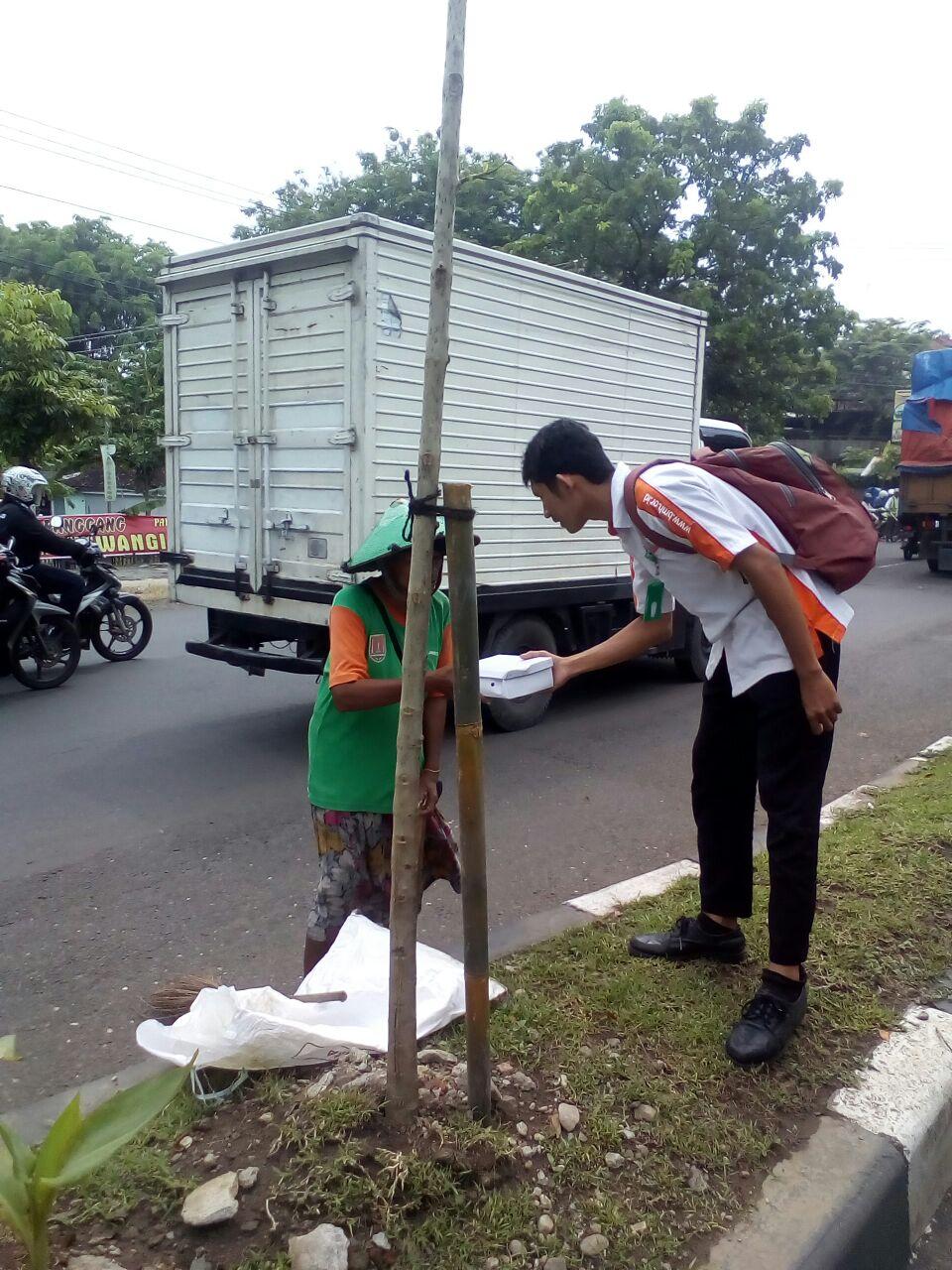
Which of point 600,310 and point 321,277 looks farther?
point 600,310

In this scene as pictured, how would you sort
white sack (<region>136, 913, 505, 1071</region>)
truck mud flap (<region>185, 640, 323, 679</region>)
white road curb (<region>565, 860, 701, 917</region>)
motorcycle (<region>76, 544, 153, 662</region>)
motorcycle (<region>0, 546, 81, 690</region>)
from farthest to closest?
motorcycle (<region>76, 544, 153, 662</region>), motorcycle (<region>0, 546, 81, 690</region>), truck mud flap (<region>185, 640, 323, 679</region>), white road curb (<region>565, 860, 701, 917</region>), white sack (<region>136, 913, 505, 1071</region>)

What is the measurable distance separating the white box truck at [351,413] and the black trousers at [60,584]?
A: 1664mm

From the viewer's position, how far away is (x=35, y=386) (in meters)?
12.8

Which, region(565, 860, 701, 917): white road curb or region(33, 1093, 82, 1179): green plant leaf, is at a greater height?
region(33, 1093, 82, 1179): green plant leaf

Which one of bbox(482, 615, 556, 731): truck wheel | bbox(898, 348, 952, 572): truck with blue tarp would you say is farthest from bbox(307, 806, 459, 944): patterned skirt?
bbox(898, 348, 952, 572): truck with blue tarp

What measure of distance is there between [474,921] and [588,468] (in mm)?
1166

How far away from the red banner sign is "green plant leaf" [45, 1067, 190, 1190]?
13.8 m

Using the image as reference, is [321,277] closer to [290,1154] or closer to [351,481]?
[351,481]

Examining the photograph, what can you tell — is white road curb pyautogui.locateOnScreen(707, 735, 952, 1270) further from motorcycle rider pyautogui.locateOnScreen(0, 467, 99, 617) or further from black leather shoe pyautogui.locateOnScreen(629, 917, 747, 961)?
motorcycle rider pyautogui.locateOnScreen(0, 467, 99, 617)

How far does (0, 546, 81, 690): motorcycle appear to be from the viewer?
7883 mm

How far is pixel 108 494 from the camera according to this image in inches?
642

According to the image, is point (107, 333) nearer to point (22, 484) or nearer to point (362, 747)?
point (22, 484)

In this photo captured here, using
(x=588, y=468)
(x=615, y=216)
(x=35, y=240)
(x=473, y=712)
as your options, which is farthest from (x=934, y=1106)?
(x=35, y=240)

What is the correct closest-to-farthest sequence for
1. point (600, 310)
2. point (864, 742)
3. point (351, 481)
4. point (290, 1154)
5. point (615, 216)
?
point (290, 1154) → point (351, 481) → point (864, 742) → point (600, 310) → point (615, 216)
